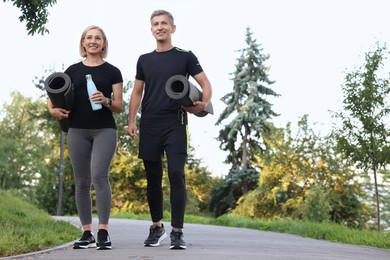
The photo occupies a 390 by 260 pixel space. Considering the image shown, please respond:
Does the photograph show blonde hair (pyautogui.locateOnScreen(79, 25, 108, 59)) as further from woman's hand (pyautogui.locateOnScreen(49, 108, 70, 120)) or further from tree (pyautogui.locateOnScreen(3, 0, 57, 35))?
tree (pyautogui.locateOnScreen(3, 0, 57, 35))

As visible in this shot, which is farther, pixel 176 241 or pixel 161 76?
pixel 161 76

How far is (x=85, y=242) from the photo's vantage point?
5609 mm

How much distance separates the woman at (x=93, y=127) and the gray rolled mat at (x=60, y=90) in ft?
0.24

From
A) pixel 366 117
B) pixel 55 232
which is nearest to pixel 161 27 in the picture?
pixel 55 232

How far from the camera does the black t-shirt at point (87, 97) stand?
5.60 meters

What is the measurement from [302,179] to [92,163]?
2289cm

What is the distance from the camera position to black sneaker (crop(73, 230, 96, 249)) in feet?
18.2

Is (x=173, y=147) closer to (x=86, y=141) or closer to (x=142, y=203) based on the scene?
(x=86, y=141)

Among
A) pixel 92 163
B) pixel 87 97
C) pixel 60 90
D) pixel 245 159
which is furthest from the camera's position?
pixel 245 159

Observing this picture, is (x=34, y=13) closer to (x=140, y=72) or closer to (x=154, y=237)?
(x=140, y=72)

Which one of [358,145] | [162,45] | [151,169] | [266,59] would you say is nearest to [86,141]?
[151,169]

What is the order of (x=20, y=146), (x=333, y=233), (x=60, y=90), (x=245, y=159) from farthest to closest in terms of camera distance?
(x=20, y=146)
(x=245, y=159)
(x=333, y=233)
(x=60, y=90)

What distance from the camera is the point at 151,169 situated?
18.7ft

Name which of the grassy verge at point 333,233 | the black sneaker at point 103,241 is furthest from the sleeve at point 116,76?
the grassy verge at point 333,233
